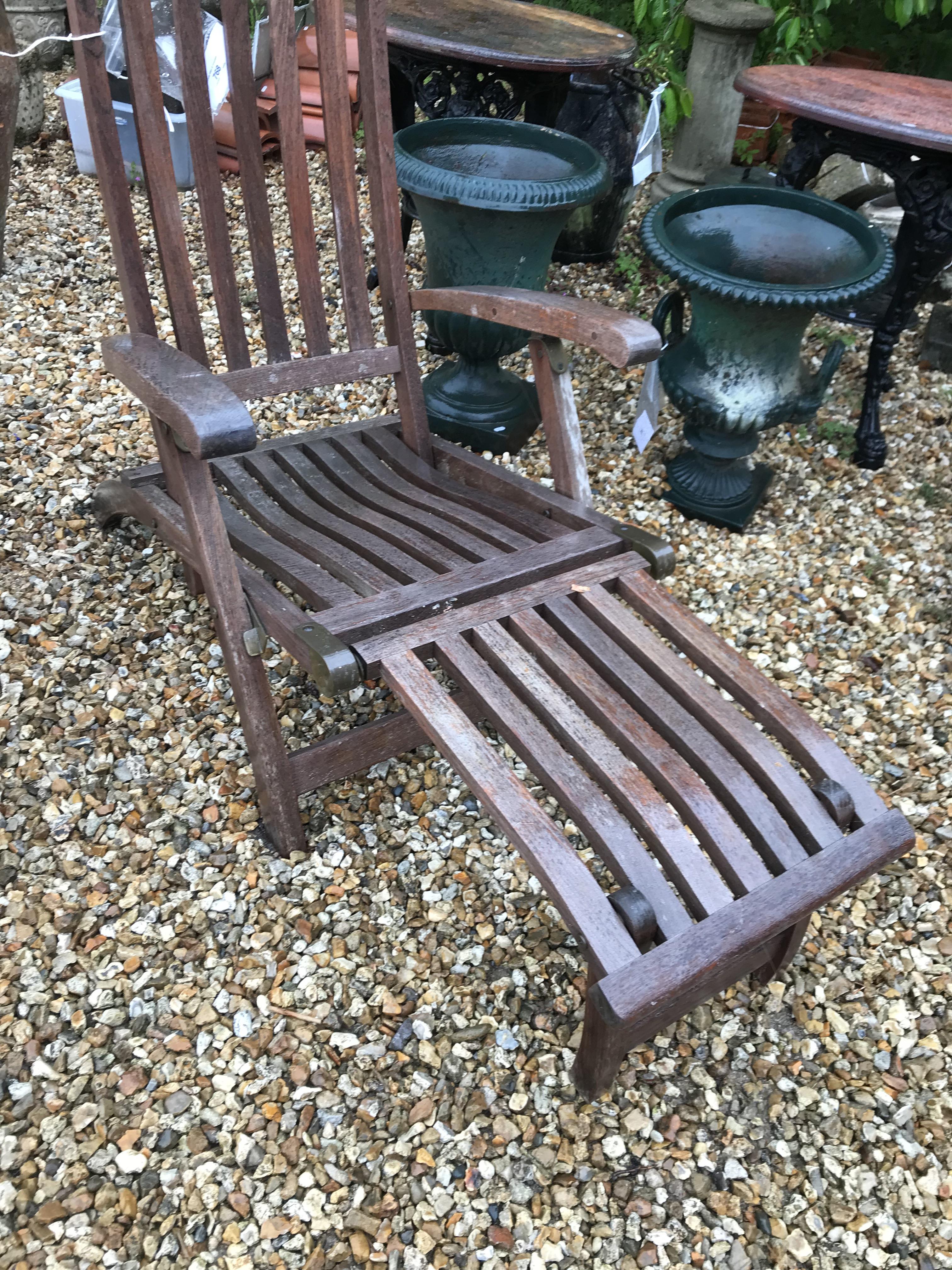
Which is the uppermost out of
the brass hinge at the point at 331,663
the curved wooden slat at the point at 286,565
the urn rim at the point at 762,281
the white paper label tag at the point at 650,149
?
the white paper label tag at the point at 650,149

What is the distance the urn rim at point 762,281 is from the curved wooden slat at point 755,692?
105cm

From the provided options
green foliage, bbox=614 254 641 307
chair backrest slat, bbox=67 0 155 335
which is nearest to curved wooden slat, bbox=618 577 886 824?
chair backrest slat, bbox=67 0 155 335

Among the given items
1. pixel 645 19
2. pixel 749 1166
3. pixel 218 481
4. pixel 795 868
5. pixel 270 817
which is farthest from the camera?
pixel 645 19

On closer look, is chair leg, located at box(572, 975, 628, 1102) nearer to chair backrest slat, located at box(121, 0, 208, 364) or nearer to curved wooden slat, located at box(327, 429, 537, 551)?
curved wooden slat, located at box(327, 429, 537, 551)

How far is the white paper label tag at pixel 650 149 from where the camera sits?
2.89 meters

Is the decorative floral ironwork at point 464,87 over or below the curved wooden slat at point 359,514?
over

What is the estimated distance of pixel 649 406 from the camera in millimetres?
2633

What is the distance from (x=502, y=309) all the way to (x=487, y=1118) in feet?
4.65

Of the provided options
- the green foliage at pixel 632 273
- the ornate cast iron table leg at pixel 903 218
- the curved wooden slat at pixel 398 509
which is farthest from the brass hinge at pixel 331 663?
the green foliage at pixel 632 273

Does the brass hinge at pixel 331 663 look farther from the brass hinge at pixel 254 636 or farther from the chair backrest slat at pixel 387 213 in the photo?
the chair backrest slat at pixel 387 213

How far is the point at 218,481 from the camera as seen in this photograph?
6.72 feet

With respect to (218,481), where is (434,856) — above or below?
below

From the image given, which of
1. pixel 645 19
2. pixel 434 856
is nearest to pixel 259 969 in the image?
pixel 434 856

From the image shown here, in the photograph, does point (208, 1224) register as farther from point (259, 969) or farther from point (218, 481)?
point (218, 481)
